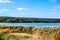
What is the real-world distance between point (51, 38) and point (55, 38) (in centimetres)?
44

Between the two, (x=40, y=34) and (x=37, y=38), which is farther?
(x=40, y=34)

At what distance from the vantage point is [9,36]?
21641 millimetres

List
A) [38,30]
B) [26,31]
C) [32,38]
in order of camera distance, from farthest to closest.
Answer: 1. [26,31]
2. [38,30]
3. [32,38]

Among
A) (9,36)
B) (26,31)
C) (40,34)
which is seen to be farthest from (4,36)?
(26,31)

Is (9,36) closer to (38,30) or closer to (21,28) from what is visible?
(38,30)

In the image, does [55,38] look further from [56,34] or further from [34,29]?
[34,29]

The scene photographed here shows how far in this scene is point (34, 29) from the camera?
27.8 m

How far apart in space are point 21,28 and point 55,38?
1032cm

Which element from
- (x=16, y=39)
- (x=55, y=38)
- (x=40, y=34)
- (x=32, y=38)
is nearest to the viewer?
(x=55, y=38)

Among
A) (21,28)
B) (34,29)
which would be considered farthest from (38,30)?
(21,28)

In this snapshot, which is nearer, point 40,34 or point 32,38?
point 32,38

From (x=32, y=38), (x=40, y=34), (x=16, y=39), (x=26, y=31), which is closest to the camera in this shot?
(x=16, y=39)

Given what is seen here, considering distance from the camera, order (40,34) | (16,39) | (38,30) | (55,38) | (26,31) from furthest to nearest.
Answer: (26,31) → (38,30) → (40,34) → (16,39) → (55,38)

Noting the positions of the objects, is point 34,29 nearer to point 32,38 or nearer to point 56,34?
point 32,38
